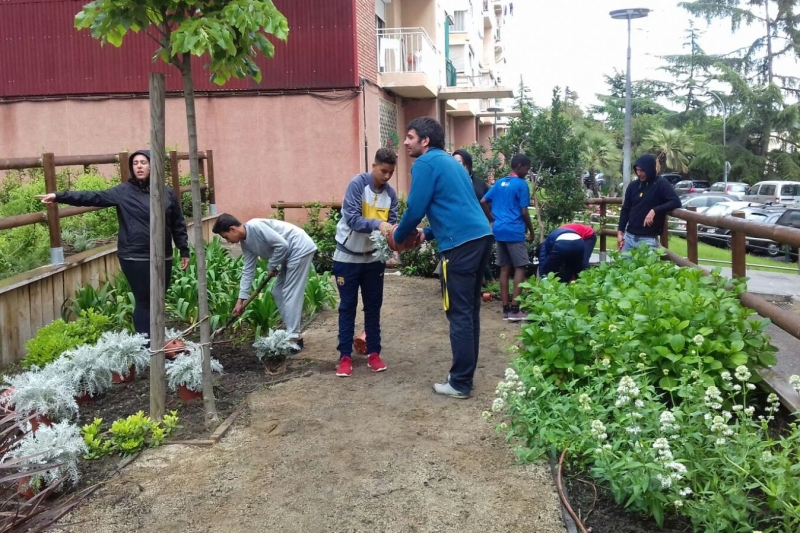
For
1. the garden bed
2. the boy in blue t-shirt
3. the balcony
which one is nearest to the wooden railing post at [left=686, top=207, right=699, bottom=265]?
the boy in blue t-shirt

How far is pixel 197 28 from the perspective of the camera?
4.34 metres

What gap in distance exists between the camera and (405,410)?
528 centimetres

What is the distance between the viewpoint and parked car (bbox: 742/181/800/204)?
34.3 meters

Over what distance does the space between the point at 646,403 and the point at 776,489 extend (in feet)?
2.96

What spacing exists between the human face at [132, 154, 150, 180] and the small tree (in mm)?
1491

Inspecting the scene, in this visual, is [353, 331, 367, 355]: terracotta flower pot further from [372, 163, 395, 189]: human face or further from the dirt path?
[372, 163, 395, 189]: human face

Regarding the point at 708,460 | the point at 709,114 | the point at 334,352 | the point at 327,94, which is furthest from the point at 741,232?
the point at 709,114

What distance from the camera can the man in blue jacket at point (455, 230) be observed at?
17.6 ft

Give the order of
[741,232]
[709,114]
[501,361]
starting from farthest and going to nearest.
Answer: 1. [709,114]
2. [501,361]
3. [741,232]

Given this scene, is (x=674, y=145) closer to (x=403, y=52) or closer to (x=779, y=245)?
(x=779, y=245)

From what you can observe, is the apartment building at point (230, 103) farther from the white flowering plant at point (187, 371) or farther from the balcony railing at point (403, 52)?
the white flowering plant at point (187, 371)

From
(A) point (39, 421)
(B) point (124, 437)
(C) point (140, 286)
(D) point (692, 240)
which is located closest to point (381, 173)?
(C) point (140, 286)

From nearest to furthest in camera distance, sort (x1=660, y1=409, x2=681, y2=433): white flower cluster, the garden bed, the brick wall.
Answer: (x1=660, y1=409, x2=681, y2=433): white flower cluster < the garden bed < the brick wall

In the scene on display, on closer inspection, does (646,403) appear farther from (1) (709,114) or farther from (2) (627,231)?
(1) (709,114)
